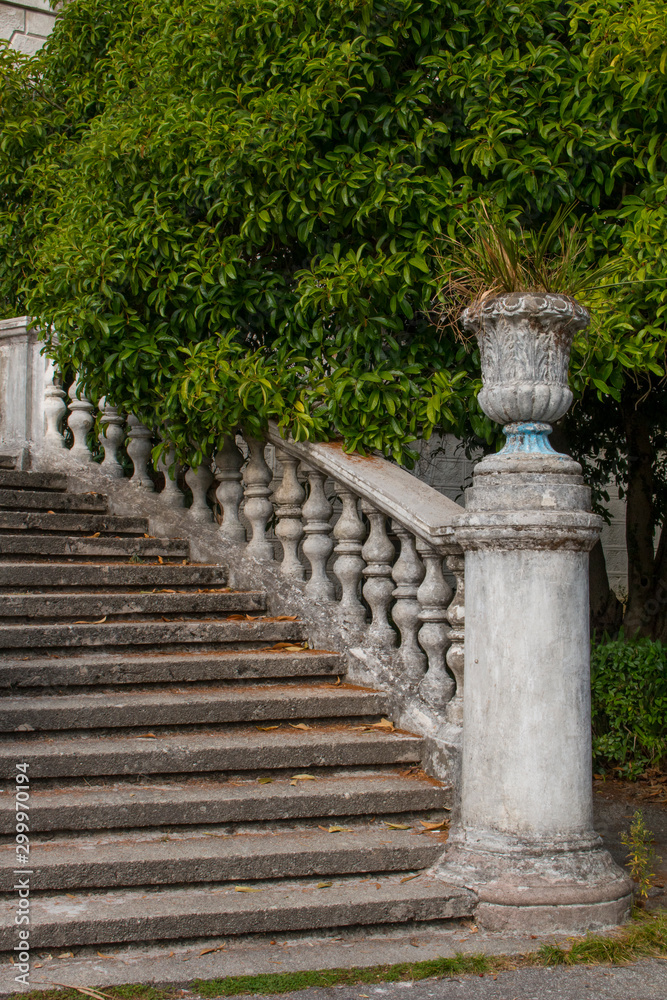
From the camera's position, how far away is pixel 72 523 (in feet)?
18.4

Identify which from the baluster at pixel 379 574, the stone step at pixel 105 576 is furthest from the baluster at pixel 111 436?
the baluster at pixel 379 574

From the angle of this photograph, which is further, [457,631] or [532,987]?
[457,631]

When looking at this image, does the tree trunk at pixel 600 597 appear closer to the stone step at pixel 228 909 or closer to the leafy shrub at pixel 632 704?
the leafy shrub at pixel 632 704

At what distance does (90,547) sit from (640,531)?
3.86 meters

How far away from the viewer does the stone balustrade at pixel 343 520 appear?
14.6 ft

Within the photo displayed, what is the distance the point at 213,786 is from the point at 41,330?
123 inches

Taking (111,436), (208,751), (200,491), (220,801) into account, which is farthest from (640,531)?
(220,801)

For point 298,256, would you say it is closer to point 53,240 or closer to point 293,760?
point 53,240

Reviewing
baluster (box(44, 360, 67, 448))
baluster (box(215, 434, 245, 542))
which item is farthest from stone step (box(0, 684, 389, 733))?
baluster (box(44, 360, 67, 448))

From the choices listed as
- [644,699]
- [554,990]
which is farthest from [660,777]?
[554,990]

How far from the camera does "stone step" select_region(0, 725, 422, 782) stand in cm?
386

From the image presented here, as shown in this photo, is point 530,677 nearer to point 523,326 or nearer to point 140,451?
point 523,326

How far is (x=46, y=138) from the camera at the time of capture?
7.00 m

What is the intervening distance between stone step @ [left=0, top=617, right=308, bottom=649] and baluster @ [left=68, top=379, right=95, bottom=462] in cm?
156
